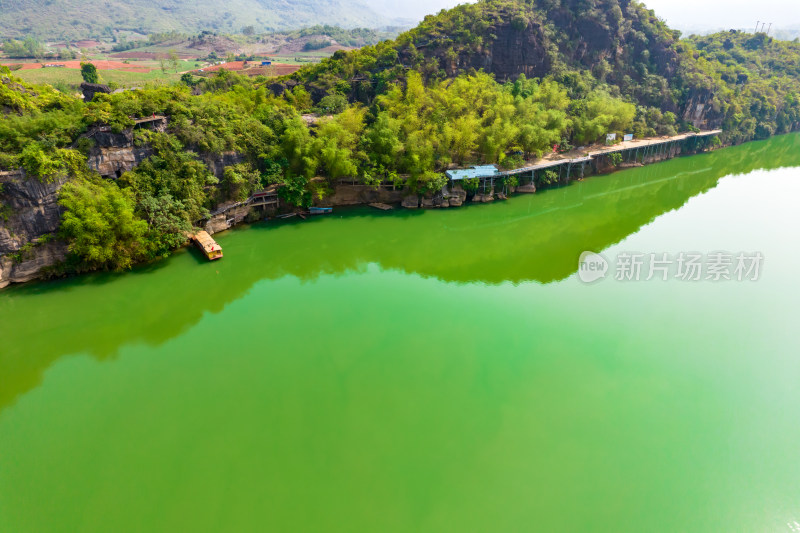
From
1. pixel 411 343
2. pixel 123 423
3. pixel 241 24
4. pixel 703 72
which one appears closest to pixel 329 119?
pixel 411 343

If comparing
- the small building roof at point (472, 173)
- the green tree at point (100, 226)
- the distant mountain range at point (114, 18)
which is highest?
the distant mountain range at point (114, 18)

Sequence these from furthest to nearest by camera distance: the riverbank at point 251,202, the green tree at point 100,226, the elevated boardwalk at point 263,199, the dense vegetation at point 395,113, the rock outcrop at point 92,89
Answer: the rock outcrop at point 92,89 → the elevated boardwalk at point 263,199 → the dense vegetation at point 395,113 → the green tree at point 100,226 → the riverbank at point 251,202

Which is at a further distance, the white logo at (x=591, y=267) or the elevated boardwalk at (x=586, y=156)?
the elevated boardwalk at (x=586, y=156)

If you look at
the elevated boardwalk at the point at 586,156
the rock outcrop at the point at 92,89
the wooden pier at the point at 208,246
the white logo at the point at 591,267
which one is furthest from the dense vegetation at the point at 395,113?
the white logo at the point at 591,267

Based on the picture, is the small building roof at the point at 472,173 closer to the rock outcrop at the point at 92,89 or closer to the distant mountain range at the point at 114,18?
the rock outcrop at the point at 92,89

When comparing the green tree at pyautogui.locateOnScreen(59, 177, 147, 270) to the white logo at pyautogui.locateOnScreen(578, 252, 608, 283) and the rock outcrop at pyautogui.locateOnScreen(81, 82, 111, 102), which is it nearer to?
the rock outcrop at pyautogui.locateOnScreen(81, 82, 111, 102)

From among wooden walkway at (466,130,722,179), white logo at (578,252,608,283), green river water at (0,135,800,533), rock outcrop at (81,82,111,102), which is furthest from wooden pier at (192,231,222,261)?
white logo at (578,252,608,283)

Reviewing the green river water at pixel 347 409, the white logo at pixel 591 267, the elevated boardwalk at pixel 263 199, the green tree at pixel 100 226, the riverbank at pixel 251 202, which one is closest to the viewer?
the green river water at pixel 347 409

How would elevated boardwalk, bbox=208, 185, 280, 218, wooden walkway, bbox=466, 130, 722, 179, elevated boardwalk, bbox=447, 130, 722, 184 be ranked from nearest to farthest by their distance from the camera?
1. elevated boardwalk, bbox=208, 185, 280, 218
2. elevated boardwalk, bbox=447, 130, 722, 184
3. wooden walkway, bbox=466, 130, 722, 179
